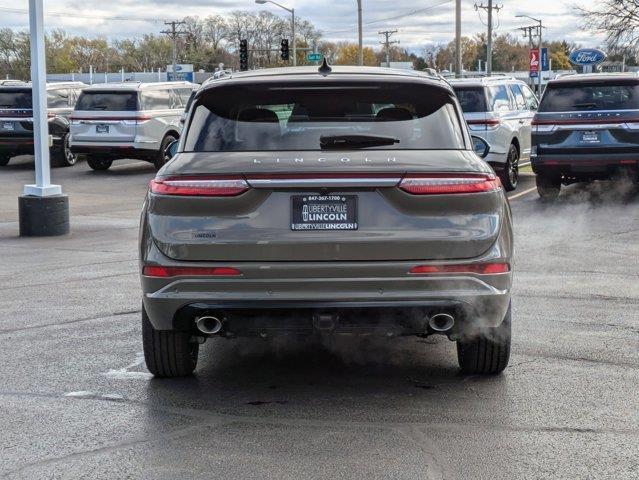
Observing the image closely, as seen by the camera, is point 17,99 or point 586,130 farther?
point 17,99

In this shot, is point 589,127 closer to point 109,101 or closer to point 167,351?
point 167,351

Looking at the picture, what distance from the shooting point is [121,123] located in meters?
23.8

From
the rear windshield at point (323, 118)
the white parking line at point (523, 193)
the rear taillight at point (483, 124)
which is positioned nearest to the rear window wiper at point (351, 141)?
the rear windshield at point (323, 118)

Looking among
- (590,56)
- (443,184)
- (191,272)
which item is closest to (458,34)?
(590,56)

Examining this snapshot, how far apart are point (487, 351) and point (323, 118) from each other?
5.24ft

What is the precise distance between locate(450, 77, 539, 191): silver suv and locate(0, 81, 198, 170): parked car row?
7.88 m

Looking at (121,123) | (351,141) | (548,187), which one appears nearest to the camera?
(351,141)

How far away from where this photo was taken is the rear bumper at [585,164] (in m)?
16.1

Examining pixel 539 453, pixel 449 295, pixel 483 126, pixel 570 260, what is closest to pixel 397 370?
pixel 449 295

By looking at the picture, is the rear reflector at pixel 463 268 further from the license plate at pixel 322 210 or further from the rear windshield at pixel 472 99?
the rear windshield at pixel 472 99

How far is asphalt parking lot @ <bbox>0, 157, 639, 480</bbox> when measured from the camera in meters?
4.59

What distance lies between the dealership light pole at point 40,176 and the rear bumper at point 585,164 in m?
7.49

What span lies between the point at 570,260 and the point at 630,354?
14.0ft

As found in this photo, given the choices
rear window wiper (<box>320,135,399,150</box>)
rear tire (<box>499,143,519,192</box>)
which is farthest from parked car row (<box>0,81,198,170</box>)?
rear window wiper (<box>320,135,399,150</box>)
